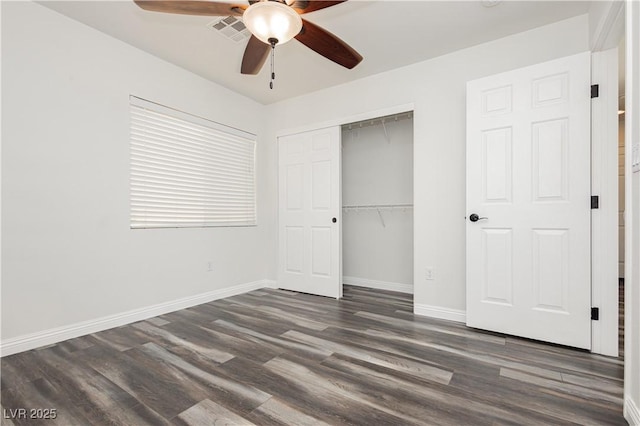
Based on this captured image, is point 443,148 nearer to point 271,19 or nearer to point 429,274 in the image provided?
point 429,274

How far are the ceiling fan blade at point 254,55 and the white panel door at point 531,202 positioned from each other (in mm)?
1854

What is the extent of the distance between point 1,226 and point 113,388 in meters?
1.49

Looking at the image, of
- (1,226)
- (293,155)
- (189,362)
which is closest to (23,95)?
(1,226)

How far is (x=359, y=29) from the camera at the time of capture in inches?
108

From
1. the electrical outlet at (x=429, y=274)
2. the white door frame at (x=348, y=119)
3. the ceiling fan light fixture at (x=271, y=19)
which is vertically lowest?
the electrical outlet at (x=429, y=274)

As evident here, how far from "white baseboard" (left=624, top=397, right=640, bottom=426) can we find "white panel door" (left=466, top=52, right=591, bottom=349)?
938mm

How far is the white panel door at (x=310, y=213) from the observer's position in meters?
3.91

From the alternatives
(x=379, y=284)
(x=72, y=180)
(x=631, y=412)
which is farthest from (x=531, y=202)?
(x=72, y=180)

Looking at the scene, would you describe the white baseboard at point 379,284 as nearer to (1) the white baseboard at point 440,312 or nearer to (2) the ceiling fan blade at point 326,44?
(1) the white baseboard at point 440,312

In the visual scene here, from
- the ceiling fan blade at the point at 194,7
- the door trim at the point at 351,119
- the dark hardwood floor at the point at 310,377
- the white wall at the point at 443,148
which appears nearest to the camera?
the dark hardwood floor at the point at 310,377

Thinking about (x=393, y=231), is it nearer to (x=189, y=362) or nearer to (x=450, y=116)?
(x=450, y=116)

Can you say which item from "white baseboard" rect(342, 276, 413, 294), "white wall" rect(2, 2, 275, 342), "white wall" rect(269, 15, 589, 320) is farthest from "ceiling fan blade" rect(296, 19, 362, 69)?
"white baseboard" rect(342, 276, 413, 294)

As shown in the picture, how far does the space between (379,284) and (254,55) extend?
3.34 m

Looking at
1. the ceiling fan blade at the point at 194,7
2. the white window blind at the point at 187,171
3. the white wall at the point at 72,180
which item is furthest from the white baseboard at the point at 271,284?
the ceiling fan blade at the point at 194,7
